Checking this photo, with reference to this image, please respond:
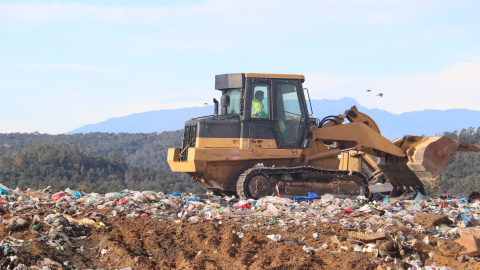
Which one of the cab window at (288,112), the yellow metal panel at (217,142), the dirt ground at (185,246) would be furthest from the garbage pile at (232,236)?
the cab window at (288,112)

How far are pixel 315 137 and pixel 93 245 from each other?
6.08 metres

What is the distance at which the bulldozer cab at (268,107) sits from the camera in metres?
11.6

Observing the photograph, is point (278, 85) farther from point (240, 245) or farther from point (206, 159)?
point (240, 245)

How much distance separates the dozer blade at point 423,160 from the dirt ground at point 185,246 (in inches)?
Result: 195

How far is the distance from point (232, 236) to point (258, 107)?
4696 mm

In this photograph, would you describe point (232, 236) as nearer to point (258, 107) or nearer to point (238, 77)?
point (258, 107)

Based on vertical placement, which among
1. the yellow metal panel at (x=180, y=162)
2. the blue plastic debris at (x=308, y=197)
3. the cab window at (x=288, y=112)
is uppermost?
the cab window at (x=288, y=112)

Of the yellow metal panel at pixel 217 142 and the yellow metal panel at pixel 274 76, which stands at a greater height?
the yellow metal panel at pixel 274 76

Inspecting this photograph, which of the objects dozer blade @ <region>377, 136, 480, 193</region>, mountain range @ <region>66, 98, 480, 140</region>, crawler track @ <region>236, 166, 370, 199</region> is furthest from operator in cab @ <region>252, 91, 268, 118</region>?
mountain range @ <region>66, 98, 480, 140</region>

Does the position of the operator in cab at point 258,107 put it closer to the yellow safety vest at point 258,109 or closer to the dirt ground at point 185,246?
the yellow safety vest at point 258,109

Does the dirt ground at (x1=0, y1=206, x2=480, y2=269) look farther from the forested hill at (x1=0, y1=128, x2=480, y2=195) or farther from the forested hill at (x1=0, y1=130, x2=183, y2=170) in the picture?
the forested hill at (x1=0, y1=130, x2=183, y2=170)

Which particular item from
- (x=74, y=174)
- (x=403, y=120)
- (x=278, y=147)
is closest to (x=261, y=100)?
(x=278, y=147)

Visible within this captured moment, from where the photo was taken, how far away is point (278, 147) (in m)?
11.8

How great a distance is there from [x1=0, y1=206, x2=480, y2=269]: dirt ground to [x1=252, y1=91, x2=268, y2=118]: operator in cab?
11.1 feet
